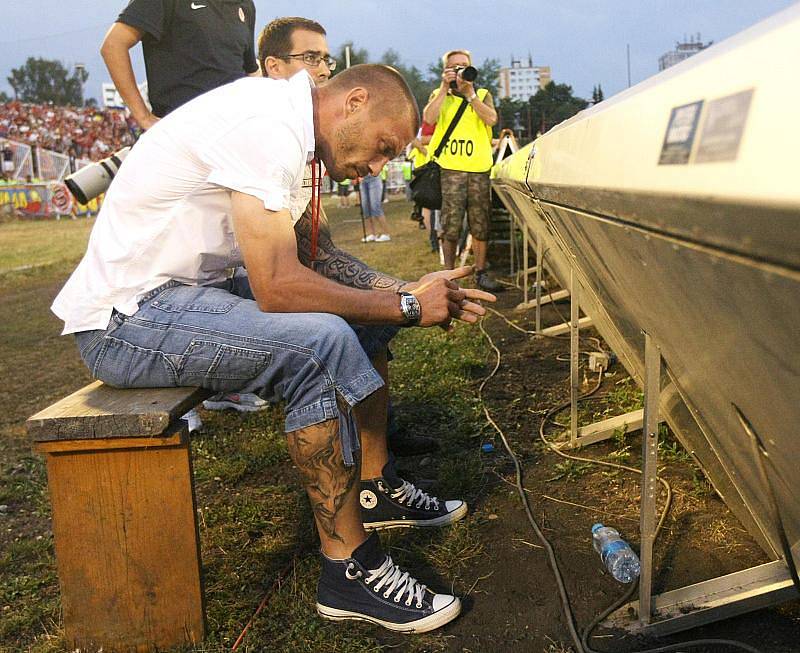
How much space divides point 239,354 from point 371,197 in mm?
10022

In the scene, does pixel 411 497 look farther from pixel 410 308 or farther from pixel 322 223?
pixel 322 223

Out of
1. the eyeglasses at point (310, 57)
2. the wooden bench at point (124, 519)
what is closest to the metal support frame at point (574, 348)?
the eyeglasses at point (310, 57)

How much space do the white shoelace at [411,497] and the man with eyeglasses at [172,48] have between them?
5.90 feet

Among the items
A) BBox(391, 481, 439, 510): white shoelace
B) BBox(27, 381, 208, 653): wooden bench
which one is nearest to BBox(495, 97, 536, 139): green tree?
BBox(391, 481, 439, 510): white shoelace

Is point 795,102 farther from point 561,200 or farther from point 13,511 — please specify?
point 13,511

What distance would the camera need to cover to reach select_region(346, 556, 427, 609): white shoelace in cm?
210

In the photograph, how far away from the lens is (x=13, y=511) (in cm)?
296

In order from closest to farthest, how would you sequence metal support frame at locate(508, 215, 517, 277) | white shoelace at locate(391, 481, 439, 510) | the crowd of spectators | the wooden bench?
1. the wooden bench
2. white shoelace at locate(391, 481, 439, 510)
3. metal support frame at locate(508, 215, 517, 277)
4. the crowd of spectators

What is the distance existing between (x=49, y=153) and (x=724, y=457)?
32825 mm

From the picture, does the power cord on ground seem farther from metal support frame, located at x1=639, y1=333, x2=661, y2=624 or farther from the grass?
the grass

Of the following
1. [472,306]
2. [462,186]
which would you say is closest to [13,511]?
[472,306]

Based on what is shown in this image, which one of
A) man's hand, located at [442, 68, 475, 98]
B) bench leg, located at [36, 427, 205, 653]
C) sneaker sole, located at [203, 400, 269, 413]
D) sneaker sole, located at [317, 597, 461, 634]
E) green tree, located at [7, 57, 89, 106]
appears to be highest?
man's hand, located at [442, 68, 475, 98]

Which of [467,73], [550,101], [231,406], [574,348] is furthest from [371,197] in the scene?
[574,348]

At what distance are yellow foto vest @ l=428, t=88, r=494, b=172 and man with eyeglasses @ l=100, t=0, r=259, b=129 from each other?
11.5 feet
